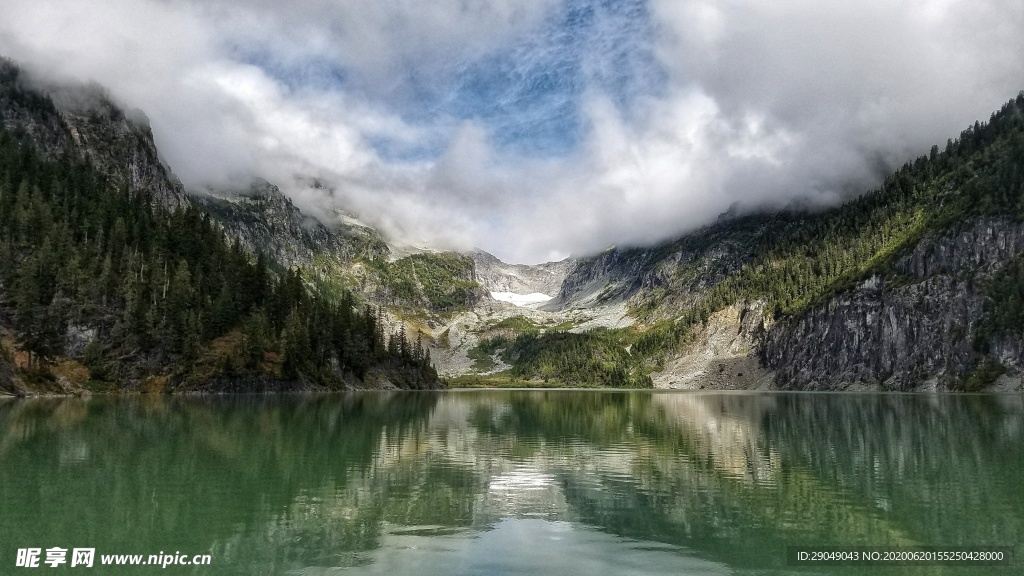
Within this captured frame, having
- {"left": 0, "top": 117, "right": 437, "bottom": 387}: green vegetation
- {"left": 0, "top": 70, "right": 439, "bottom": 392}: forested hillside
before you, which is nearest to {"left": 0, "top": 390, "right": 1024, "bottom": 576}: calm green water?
{"left": 0, "top": 70, "right": 439, "bottom": 392}: forested hillside

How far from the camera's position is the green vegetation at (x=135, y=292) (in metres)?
120

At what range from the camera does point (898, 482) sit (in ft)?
105

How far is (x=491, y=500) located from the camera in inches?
1097

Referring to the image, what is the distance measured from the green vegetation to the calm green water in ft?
262

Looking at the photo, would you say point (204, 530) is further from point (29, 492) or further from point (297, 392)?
point (297, 392)

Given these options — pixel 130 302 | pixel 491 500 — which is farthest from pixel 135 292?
pixel 491 500

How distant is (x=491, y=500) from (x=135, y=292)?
127962 mm

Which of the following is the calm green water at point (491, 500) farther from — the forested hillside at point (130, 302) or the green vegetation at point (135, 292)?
the green vegetation at point (135, 292)

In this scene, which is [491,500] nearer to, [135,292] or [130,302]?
[130,302]

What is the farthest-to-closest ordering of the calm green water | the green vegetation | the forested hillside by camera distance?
the green vegetation
the forested hillside
the calm green water

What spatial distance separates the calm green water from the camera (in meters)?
18.9

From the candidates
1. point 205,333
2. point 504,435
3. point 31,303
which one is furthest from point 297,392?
point 504,435

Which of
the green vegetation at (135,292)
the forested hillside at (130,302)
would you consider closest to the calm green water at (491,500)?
the forested hillside at (130,302)

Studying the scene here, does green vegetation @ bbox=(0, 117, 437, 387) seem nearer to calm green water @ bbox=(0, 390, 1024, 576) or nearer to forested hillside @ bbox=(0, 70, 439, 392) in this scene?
forested hillside @ bbox=(0, 70, 439, 392)
